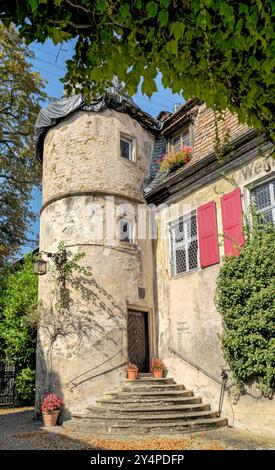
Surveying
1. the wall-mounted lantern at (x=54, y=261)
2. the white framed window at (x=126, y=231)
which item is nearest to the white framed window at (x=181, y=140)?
the white framed window at (x=126, y=231)

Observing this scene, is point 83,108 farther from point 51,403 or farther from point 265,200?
point 51,403

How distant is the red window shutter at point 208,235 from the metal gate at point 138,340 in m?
2.65

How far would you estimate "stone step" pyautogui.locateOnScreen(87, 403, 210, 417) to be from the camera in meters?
8.84

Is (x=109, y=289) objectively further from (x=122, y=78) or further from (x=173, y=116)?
(x=122, y=78)

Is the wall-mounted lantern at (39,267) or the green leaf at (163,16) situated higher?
the green leaf at (163,16)

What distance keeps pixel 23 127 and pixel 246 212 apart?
11.6 m

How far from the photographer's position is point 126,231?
39.1ft

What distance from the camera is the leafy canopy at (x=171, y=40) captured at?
9.55ft

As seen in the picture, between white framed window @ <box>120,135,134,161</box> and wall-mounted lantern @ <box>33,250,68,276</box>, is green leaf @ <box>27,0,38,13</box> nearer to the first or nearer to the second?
wall-mounted lantern @ <box>33,250,68,276</box>

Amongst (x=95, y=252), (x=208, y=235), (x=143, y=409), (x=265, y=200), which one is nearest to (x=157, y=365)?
(x=143, y=409)

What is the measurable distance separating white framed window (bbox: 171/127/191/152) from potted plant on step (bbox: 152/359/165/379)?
6.40m

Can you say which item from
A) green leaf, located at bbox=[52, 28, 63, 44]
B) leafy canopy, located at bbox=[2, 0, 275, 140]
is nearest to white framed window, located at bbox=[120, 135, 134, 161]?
leafy canopy, located at bbox=[2, 0, 275, 140]

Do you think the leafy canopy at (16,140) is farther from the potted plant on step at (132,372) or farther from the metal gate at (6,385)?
the potted plant on step at (132,372)
